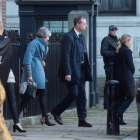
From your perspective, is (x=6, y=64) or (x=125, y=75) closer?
(x=6, y=64)

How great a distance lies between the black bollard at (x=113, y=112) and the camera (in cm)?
893

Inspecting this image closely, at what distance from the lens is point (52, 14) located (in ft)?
44.9

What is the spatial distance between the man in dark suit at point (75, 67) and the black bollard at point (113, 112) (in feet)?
2.57

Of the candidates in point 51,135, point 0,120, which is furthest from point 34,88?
point 0,120

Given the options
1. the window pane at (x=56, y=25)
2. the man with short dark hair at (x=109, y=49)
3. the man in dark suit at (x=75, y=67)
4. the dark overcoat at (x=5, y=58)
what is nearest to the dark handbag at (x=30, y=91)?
the man in dark suit at (x=75, y=67)

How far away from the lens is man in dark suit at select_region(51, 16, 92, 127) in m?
9.56

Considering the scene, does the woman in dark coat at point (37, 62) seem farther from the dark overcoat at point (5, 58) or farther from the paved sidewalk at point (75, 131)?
the dark overcoat at point (5, 58)

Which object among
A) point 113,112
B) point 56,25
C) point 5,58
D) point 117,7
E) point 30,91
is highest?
point 117,7

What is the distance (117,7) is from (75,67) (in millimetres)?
9216

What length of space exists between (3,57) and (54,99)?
3.52 metres

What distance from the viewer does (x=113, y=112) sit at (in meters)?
8.97

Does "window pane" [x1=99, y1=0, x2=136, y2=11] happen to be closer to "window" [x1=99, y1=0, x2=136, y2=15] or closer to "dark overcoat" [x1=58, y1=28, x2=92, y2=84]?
"window" [x1=99, y1=0, x2=136, y2=15]

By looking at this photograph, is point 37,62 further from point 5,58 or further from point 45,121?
point 5,58

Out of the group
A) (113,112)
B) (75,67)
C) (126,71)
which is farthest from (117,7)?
(113,112)
